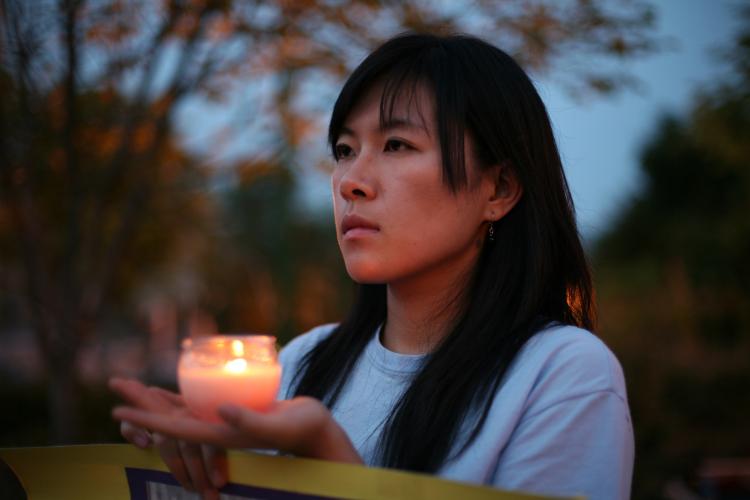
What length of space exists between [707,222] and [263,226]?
585 inches

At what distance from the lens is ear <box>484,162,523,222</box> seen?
1988 millimetres

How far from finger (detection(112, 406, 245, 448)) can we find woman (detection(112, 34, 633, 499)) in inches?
4.5

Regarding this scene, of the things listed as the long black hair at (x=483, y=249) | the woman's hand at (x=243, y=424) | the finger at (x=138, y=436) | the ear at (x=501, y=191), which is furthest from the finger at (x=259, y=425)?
the ear at (x=501, y=191)

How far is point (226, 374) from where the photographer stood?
1240 mm

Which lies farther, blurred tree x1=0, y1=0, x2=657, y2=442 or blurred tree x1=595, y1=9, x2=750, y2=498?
blurred tree x1=595, y1=9, x2=750, y2=498

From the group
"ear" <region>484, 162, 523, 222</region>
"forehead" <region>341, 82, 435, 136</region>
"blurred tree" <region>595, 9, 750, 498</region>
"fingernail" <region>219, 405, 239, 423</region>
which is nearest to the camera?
"fingernail" <region>219, 405, 239, 423</region>

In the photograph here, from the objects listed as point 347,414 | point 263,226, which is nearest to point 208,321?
point 263,226

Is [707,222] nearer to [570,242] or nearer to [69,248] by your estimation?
[69,248]

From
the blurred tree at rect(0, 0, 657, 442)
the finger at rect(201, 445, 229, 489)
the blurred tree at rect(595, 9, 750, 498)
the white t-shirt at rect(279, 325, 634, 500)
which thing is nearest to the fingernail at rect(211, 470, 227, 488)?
the finger at rect(201, 445, 229, 489)

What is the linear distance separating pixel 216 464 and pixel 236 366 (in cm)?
23

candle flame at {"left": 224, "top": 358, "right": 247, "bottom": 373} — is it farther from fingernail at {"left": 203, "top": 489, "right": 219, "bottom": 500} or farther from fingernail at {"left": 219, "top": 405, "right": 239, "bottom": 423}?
fingernail at {"left": 203, "top": 489, "right": 219, "bottom": 500}

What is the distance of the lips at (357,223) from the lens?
1838 millimetres

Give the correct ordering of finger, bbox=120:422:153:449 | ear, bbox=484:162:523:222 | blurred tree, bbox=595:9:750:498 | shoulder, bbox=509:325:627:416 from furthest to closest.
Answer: blurred tree, bbox=595:9:750:498, ear, bbox=484:162:523:222, shoulder, bbox=509:325:627:416, finger, bbox=120:422:153:449

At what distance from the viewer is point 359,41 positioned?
20.7 ft
